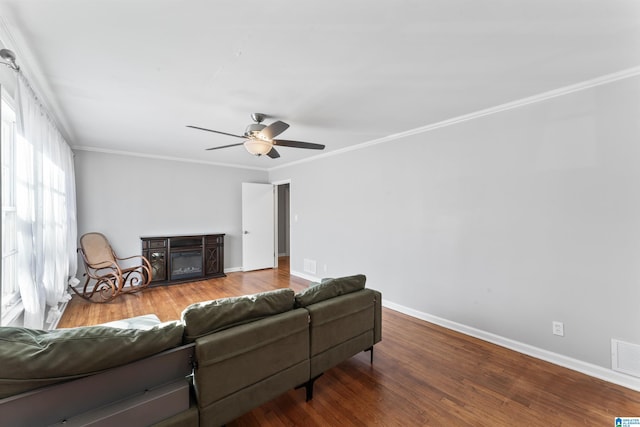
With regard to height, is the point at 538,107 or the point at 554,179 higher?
the point at 538,107

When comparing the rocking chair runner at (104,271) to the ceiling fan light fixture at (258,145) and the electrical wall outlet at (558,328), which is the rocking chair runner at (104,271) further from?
the electrical wall outlet at (558,328)

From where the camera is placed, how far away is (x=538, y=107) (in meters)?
2.56

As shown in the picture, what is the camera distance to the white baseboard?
2148mm

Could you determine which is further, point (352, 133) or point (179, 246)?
point (179, 246)

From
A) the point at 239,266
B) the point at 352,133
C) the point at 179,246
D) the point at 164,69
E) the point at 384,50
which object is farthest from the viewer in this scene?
the point at 239,266

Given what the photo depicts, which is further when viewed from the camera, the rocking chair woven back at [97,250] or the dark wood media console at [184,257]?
the dark wood media console at [184,257]

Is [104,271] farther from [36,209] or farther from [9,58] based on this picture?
[9,58]

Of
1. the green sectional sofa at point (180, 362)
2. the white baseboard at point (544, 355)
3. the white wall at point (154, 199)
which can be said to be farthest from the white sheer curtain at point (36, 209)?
the white baseboard at point (544, 355)

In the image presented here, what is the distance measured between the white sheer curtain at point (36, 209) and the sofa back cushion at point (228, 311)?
155 centimetres

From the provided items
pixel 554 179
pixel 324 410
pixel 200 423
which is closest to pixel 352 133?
pixel 554 179

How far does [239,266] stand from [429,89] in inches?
209

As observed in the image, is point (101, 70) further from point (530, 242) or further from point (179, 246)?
point (530, 242)

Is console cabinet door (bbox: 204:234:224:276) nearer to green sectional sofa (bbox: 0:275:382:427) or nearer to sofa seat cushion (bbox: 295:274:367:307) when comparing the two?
green sectional sofa (bbox: 0:275:382:427)

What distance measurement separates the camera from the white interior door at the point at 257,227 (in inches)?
241
